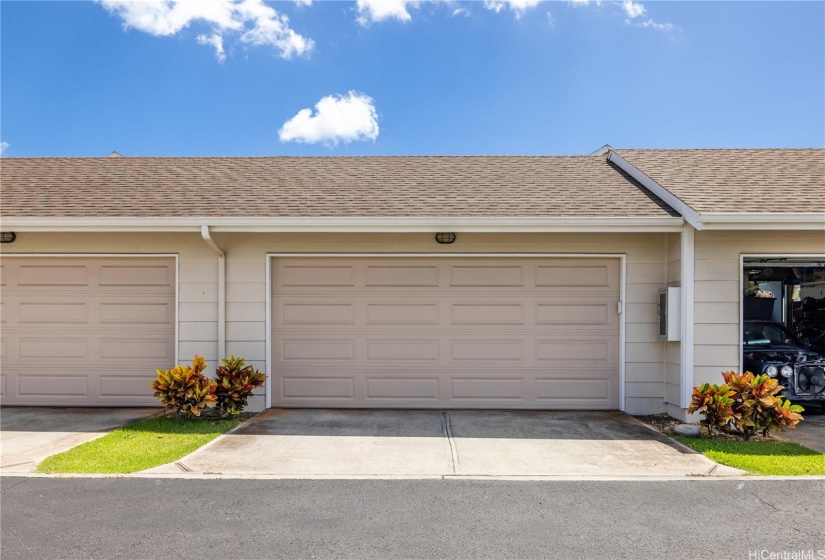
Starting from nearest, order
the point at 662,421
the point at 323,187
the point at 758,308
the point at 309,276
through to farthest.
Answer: the point at 662,421 → the point at 309,276 → the point at 323,187 → the point at 758,308

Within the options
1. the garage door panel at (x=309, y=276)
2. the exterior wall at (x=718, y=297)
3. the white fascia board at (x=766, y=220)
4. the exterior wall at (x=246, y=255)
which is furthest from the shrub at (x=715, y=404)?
the garage door panel at (x=309, y=276)

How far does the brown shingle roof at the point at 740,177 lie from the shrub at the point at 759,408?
6.82 ft

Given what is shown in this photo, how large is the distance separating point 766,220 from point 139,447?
24.7 feet

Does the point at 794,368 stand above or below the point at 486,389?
above

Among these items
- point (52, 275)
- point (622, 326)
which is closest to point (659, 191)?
point (622, 326)

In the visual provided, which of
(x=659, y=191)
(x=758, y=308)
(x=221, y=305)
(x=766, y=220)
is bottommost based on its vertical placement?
(x=758, y=308)

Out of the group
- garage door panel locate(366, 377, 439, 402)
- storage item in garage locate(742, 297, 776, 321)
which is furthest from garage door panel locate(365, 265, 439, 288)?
storage item in garage locate(742, 297, 776, 321)

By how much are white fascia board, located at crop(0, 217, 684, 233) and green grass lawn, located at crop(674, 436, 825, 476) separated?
2.68 metres

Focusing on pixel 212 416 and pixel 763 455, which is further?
pixel 212 416

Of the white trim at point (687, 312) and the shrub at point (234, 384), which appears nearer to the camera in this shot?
the white trim at point (687, 312)

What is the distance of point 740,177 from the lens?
787cm

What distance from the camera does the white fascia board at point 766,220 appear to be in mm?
6273

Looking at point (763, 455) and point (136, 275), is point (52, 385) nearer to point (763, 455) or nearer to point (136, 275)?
point (136, 275)

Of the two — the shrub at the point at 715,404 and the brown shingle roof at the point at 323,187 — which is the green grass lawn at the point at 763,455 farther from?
the brown shingle roof at the point at 323,187
